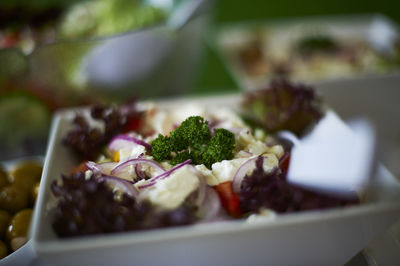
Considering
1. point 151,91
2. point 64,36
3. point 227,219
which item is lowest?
point 227,219

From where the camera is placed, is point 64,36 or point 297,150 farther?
point 64,36

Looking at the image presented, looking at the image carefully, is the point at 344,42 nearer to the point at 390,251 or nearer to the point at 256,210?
the point at 390,251

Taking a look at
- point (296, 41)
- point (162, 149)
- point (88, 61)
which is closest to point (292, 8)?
point (296, 41)

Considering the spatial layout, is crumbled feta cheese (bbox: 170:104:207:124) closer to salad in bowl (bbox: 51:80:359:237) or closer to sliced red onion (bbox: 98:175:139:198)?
salad in bowl (bbox: 51:80:359:237)

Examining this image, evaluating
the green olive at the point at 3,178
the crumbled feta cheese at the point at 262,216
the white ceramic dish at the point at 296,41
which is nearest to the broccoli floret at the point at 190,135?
the crumbled feta cheese at the point at 262,216

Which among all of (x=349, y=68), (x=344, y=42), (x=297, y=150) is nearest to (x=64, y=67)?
(x=297, y=150)

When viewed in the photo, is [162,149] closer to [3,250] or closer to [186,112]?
[186,112]
